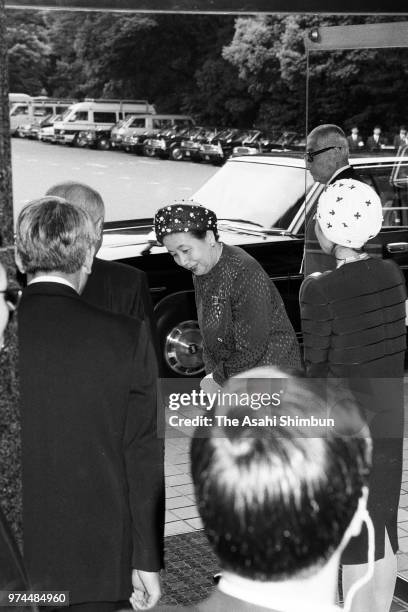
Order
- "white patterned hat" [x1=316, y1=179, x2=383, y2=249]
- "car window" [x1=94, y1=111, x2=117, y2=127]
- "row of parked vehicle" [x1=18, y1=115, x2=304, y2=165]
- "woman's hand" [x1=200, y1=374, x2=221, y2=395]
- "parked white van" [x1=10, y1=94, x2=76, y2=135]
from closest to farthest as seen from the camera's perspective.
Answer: "white patterned hat" [x1=316, y1=179, x2=383, y2=249] < "woman's hand" [x1=200, y1=374, x2=221, y2=395] < "row of parked vehicle" [x1=18, y1=115, x2=304, y2=165] < "car window" [x1=94, y1=111, x2=117, y2=127] < "parked white van" [x1=10, y1=94, x2=76, y2=135]

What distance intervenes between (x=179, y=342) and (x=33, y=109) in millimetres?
60058

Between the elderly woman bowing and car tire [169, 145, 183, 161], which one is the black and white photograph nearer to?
the elderly woman bowing

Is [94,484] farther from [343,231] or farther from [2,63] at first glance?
[343,231]

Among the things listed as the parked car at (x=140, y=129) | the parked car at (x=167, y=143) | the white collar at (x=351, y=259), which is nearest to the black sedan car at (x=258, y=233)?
the white collar at (x=351, y=259)

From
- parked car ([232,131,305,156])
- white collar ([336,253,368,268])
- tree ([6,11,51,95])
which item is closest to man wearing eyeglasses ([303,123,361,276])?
white collar ([336,253,368,268])

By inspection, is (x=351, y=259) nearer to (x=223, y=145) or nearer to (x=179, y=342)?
(x=179, y=342)

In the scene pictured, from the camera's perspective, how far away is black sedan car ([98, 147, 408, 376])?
314 inches

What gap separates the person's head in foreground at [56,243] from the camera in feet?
9.20

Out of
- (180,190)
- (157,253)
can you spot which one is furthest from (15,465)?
(180,190)

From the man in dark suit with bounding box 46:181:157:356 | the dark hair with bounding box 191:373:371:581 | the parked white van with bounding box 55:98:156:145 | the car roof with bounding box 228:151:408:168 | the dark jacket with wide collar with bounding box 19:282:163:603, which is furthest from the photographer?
the parked white van with bounding box 55:98:156:145

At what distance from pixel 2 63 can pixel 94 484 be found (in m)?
1.11

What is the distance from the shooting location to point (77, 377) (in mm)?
2648

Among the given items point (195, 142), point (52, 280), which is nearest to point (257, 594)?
point (52, 280)

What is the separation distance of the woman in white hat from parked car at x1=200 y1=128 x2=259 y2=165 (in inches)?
1709
